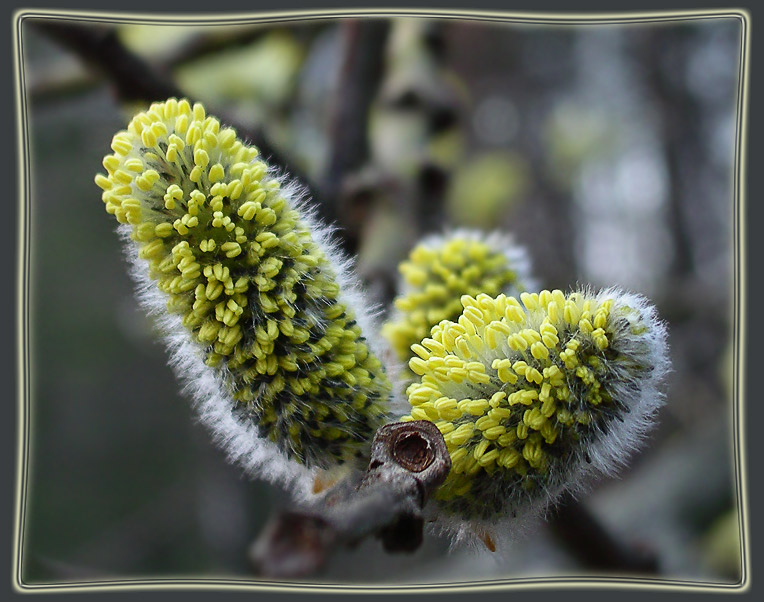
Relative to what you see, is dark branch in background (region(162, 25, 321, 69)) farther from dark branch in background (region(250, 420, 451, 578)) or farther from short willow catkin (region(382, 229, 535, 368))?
dark branch in background (region(250, 420, 451, 578))

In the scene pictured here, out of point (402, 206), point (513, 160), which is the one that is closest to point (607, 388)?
point (402, 206)

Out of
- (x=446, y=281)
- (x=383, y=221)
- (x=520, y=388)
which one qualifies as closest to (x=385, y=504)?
(x=520, y=388)

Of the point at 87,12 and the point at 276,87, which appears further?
the point at 276,87

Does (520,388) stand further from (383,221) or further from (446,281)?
(383,221)

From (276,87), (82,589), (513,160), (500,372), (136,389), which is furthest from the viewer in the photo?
(513,160)

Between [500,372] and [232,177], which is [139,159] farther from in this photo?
[500,372]

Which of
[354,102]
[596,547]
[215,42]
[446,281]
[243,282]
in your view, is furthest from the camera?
[354,102]

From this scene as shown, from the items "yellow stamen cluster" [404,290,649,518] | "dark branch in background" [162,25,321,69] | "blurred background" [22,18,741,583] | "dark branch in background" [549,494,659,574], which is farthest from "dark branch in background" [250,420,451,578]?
"dark branch in background" [162,25,321,69]
